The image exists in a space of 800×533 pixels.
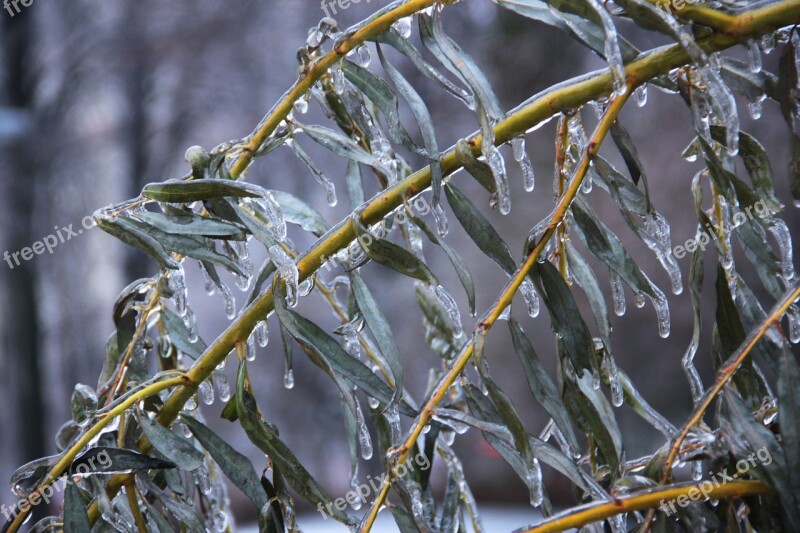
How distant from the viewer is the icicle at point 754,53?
49cm

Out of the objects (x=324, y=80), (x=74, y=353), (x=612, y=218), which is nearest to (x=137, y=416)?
(x=324, y=80)

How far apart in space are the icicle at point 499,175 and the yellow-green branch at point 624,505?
18 centimetres

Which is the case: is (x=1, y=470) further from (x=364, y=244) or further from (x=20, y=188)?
→ (x=364, y=244)

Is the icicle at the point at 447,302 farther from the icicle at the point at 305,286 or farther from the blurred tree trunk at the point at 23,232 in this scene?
the blurred tree trunk at the point at 23,232

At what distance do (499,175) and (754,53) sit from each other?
18cm

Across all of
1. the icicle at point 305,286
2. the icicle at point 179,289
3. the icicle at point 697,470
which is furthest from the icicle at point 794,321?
the icicle at point 179,289

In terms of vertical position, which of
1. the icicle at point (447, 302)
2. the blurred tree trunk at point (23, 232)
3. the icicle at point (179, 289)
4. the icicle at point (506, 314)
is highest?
the blurred tree trunk at point (23, 232)

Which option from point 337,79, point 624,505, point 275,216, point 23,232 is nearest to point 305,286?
point 275,216

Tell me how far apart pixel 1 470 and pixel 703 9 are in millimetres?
4704

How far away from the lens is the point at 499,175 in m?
0.50

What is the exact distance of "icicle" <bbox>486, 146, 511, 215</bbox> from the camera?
0.49m

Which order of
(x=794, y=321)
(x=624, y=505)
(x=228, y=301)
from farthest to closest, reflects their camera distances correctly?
(x=228, y=301)
(x=794, y=321)
(x=624, y=505)

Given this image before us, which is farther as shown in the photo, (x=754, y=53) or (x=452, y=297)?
(x=452, y=297)

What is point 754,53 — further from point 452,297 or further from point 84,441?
point 84,441
